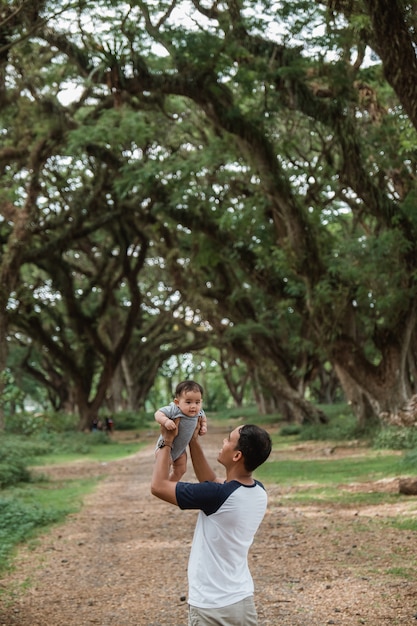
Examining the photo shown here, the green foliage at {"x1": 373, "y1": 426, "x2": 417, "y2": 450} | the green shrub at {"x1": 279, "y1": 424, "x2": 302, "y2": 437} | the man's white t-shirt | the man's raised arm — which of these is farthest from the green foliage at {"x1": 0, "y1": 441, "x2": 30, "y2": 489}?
the green shrub at {"x1": 279, "y1": 424, "x2": 302, "y2": 437}

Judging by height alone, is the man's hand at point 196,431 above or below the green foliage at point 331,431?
above

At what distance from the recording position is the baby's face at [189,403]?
3.76 meters

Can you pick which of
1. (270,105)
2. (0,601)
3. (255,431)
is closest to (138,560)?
(0,601)

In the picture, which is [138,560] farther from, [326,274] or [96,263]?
[96,263]

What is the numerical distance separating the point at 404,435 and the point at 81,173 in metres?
12.9

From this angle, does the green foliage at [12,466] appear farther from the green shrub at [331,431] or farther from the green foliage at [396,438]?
the green shrub at [331,431]

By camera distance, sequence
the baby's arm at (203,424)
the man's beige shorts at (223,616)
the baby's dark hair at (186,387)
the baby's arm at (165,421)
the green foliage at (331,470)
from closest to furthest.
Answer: the man's beige shorts at (223,616)
the baby's arm at (165,421)
the baby's dark hair at (186,387)
the baby's arm at (203,424)
the green foliage at (331,470)

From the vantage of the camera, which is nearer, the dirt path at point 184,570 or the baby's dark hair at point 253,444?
the baby's dark hair at point 253,444

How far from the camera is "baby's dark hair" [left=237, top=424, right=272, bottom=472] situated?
12.2 feet

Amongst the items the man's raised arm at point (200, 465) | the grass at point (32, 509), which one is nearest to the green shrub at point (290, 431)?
the grass at point (32, 509)

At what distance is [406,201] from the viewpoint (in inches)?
686

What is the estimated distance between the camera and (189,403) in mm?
3760

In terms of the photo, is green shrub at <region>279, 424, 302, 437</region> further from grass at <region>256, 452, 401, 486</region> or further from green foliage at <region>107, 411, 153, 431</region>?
green foliage at <region>107, 411, 153, 431</region>

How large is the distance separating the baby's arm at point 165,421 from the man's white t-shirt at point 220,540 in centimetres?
25
